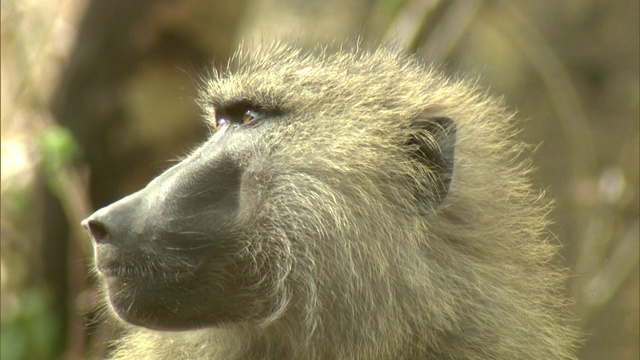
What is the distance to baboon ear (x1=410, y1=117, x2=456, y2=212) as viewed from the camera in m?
3.21

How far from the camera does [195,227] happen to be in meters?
3.03

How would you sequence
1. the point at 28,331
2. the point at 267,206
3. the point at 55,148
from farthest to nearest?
the point at 28,331 → the point at 55,148 → the point at 267,206

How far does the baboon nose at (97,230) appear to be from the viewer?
2.96 m

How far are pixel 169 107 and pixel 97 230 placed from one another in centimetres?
478

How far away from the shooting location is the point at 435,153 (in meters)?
3.23

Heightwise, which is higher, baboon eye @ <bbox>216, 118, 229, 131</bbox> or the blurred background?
the blurred background

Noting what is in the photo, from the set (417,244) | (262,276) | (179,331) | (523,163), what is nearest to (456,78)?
(523,163)

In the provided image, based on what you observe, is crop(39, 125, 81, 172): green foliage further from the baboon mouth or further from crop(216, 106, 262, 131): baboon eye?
the baboon mouth

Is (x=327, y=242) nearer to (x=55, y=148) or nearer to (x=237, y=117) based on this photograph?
(x=237, y=117)

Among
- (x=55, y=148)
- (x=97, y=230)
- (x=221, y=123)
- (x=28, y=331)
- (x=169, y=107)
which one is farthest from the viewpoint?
(x=169, y=107)

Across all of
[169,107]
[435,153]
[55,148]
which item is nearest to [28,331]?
[55,148]

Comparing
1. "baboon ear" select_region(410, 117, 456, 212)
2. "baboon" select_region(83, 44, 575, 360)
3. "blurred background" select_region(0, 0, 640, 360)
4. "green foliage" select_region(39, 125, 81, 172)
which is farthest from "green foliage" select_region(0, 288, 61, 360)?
"baboon ear" select_region(410, 117, 456, 212)

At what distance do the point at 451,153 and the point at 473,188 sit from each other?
159 mm

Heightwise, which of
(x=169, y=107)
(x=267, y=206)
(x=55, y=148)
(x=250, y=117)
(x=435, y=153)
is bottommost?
(x=267, y=206)
